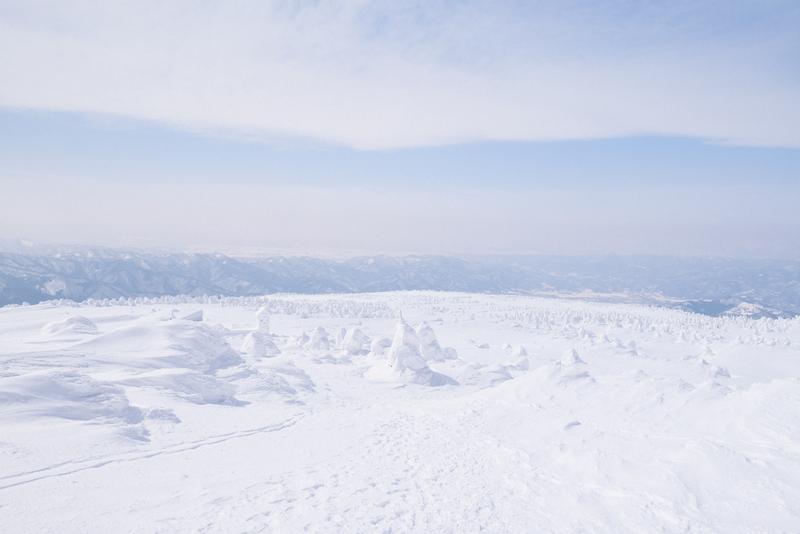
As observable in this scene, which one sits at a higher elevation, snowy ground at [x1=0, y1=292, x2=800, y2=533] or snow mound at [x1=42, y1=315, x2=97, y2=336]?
snowy ground at [x1=0, y1=292, x2=800, y2=533]

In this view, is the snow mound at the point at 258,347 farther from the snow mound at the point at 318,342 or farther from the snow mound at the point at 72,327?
the snow mound at the point at 72,327

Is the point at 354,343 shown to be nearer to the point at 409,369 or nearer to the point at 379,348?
the point at 379,348

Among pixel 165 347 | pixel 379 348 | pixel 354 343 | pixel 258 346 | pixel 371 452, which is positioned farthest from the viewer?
pixel 354 343

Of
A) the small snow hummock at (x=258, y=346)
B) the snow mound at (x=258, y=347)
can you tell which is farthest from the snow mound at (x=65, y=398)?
the snow mound at (x=258, y=347)

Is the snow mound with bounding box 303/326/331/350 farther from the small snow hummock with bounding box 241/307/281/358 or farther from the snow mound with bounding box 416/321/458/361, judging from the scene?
the snow mound with bounding box 416/321/458/361

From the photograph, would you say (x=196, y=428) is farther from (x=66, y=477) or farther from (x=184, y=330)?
(x=184, y=330)

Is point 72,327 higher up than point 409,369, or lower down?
higher up

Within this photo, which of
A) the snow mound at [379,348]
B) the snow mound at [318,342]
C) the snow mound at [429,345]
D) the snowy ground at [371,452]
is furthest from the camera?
the snow mound at [318,342]

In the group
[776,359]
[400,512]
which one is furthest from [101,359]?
[776,359]

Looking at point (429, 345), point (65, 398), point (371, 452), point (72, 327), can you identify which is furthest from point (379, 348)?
point (65, 398)

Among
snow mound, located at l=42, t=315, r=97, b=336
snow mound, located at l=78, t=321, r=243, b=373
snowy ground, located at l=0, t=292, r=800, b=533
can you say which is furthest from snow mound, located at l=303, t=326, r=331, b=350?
snowy ground, located at l=0, t=292, r=800, b=533

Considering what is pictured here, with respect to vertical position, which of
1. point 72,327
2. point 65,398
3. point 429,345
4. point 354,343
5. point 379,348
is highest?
point 65,398
